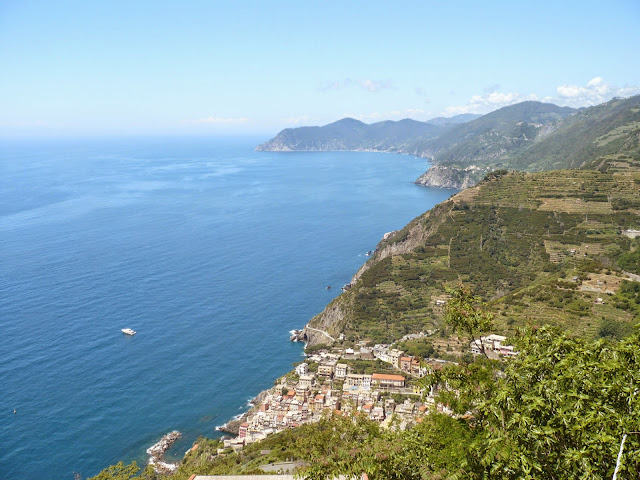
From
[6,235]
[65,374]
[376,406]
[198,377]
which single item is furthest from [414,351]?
[6,235]

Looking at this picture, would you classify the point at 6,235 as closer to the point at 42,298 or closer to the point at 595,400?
the point at 42,298

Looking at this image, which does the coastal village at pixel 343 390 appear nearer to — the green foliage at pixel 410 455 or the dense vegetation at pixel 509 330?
the dense vegetation at pixel 509 330

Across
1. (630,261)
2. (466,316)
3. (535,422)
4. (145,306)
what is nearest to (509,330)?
(466,316)

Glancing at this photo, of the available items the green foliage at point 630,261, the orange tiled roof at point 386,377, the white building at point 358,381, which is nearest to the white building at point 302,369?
the white building at point 358,381

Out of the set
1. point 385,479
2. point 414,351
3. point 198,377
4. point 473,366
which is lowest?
point 198,377

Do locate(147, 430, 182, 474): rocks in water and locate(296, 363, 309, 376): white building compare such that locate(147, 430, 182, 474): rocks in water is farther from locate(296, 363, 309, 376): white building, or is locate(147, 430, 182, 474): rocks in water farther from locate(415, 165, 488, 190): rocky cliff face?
locate(415, 165, 488, 190): rocky cliff face

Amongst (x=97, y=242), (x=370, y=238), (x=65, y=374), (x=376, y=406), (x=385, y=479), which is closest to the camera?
(x=385, y=479)
